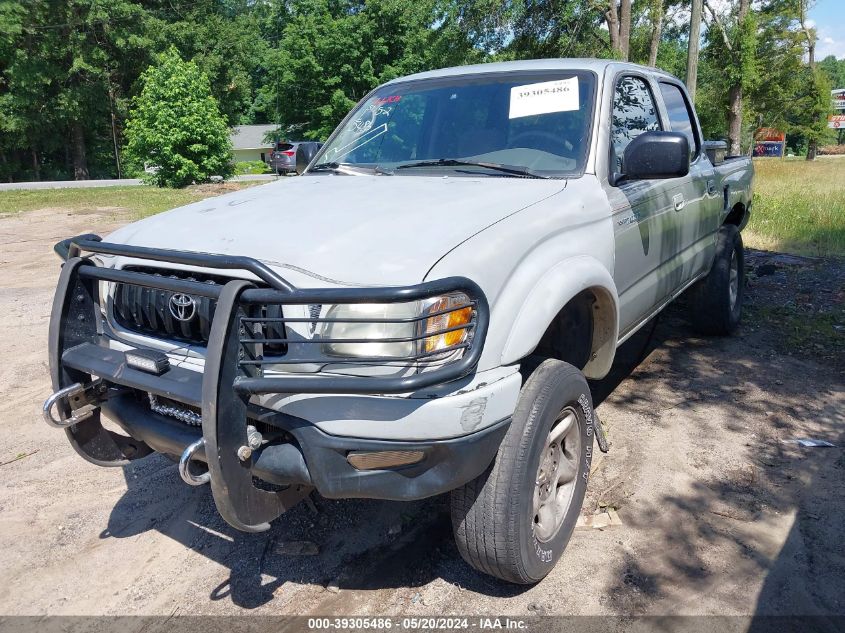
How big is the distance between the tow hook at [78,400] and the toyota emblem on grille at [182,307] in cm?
47

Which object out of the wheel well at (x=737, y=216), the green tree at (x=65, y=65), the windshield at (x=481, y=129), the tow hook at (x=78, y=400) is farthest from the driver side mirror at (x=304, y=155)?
the green tree at (x=65, y=65)

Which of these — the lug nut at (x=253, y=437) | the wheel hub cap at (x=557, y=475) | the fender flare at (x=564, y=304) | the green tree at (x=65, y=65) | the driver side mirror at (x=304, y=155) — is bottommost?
the wheel hub cap at (x=557, y=475)

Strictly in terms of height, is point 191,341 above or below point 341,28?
below

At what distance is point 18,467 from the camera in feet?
12.6

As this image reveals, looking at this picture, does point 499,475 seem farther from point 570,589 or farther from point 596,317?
point 596,317

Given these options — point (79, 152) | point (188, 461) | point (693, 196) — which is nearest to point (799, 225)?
point (693, 196)

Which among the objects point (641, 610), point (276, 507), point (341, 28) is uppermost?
point (341, 28)

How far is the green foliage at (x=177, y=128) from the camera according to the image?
21.5 m

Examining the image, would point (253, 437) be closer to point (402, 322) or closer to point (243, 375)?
point (243, 375)

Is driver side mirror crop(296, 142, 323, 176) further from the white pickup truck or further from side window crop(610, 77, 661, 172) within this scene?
side window crop(610, 77, 661, 172)

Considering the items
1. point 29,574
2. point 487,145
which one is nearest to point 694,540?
point 487,145

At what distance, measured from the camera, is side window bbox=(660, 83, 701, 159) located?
4.55m

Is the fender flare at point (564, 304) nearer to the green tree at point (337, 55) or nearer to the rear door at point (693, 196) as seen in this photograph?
the rear door at point (693, 196)

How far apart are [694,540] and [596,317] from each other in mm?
1082
